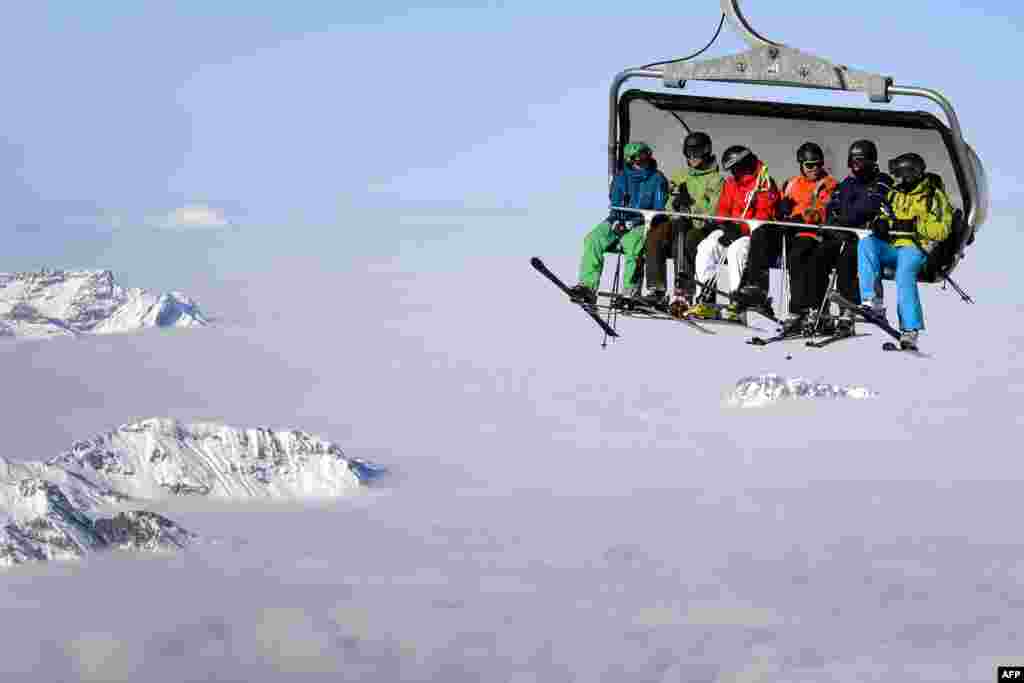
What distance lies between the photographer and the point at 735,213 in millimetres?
27703

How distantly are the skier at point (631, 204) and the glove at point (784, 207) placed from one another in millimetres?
1840

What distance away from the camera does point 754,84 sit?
2312 cm

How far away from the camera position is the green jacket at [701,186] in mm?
28391

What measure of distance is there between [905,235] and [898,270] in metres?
0.55

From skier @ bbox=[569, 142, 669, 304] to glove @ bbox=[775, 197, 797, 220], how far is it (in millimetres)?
1840

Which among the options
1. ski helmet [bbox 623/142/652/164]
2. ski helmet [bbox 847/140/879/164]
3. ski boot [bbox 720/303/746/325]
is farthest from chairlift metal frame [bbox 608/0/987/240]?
ski boot [bbox 720/303/746/325]

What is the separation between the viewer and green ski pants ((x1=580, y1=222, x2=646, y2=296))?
27.6 metres

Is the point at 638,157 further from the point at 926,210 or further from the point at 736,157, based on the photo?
the point at 926,210

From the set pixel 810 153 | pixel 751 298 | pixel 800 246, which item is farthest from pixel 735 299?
pixel 810 153

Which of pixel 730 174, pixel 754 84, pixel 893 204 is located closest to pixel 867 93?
pixel 754 84

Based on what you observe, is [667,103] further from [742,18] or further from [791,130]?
[742,18]

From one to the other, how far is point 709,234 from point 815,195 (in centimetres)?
185

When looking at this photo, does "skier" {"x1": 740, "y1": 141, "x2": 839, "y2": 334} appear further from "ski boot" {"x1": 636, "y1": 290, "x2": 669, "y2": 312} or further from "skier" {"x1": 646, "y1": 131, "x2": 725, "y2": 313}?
"ski boot" {"x1": 636, "y1": 290, "x2": 669, "y2": 312}

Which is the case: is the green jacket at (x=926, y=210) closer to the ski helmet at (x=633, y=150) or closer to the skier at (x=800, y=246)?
the skier at (x=800, y=246)
